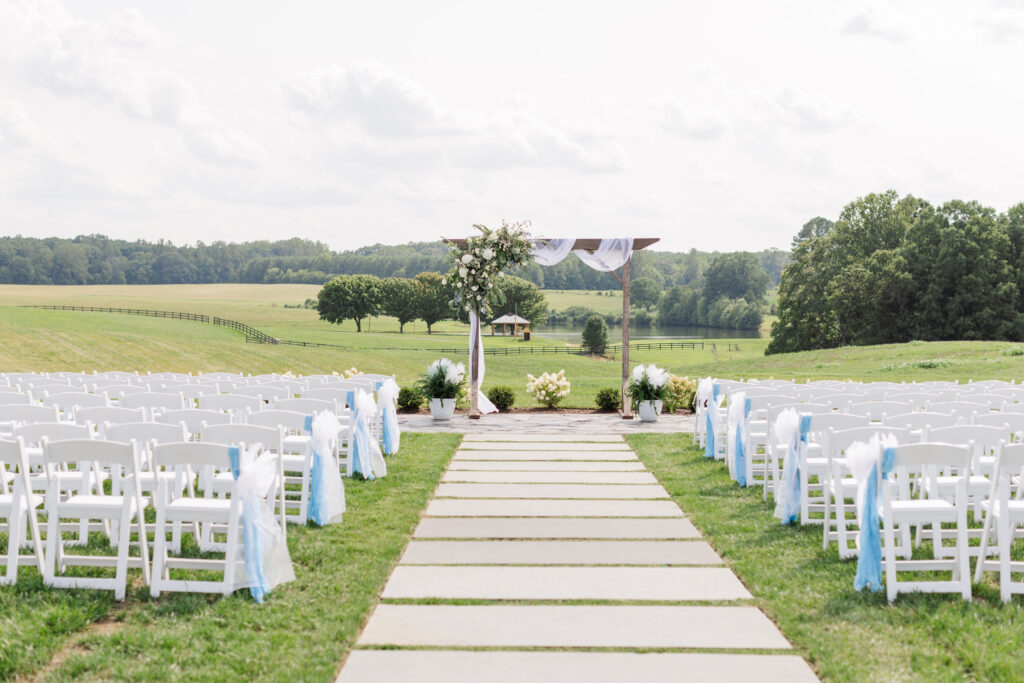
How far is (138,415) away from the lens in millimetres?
7344

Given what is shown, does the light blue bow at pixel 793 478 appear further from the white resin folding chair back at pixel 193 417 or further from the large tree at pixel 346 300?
the large tree at pixel 346 300

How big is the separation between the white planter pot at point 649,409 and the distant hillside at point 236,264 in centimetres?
6816

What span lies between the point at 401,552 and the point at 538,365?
38.0 metres

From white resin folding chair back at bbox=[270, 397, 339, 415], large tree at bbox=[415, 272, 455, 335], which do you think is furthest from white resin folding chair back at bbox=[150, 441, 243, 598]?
large tree at bbox=[415, 272, 455, 335]

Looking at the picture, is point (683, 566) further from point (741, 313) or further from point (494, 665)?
point (741, 313)

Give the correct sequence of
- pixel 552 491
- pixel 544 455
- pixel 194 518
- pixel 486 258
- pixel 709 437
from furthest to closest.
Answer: pixel 486 258 → pixel 544 455 → pixel 709 437 → pixel 552 491 → pixel 194 518

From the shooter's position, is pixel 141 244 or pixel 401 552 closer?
pixel 401 552

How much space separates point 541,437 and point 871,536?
A: 772cm

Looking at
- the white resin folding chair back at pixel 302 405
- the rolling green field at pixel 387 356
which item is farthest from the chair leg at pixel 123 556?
the rolling green field at pixel 387 356

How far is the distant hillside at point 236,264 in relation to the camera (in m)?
97.5

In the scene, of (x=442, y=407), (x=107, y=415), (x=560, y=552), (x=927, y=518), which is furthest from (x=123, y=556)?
(x=442, y=407)

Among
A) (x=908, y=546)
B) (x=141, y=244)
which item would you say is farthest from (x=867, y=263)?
(x=141, y=244)

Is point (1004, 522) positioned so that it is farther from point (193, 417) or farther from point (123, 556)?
point (193, 417)

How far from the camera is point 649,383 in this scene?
14.7 meters
